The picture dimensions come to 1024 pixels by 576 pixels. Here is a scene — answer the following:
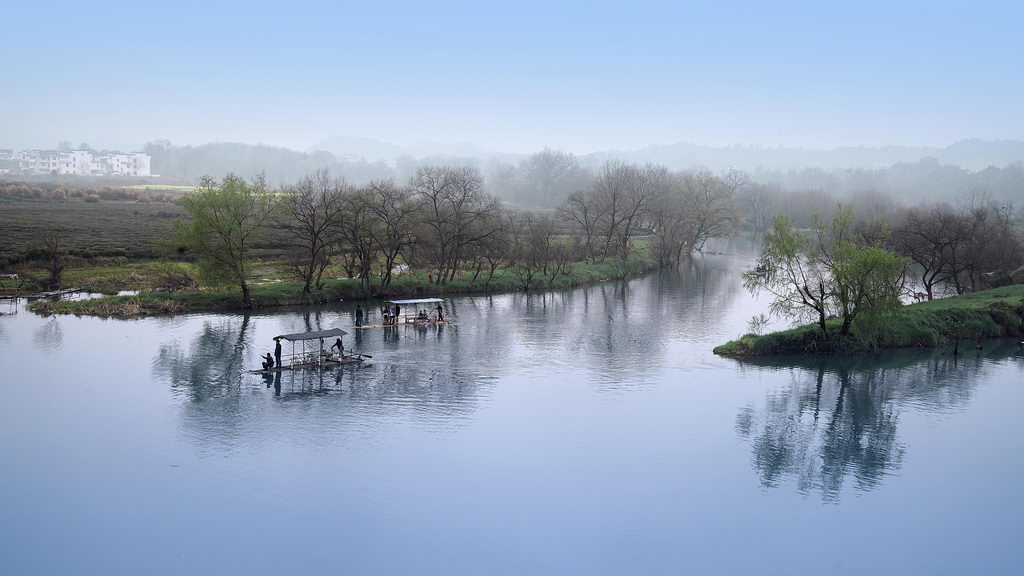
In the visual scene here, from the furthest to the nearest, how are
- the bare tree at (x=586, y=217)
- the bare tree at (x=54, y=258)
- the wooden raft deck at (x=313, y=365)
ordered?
the bare tree at (x=586, y=217), the bare tree at (x=54, y=258), the wooden raft deck at (x=313, y=365)

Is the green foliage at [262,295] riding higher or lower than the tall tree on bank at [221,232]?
lower

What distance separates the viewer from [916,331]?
46.6m

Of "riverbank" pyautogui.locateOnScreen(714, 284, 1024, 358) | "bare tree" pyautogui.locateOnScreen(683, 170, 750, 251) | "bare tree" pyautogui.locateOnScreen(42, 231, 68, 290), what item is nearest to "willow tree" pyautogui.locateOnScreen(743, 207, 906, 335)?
"riverbank" pyautogui.locateOnScreen(714, 284, 1024, 358)

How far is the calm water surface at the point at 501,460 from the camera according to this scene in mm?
22016

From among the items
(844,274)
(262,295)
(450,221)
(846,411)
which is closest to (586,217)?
(450,221)

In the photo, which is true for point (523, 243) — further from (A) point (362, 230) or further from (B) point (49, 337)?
(B) point (49, 337)

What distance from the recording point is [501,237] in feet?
224

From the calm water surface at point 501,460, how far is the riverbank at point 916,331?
1.38 m

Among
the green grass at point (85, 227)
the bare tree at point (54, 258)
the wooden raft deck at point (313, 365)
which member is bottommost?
the wooden raft deck at point (313, 365)

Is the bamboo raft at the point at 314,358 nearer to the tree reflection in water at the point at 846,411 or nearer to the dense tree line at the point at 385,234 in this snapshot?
the dense tree line at the point at 385,234

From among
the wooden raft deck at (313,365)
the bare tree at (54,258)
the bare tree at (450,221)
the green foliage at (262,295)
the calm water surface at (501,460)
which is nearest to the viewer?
the calm water surface at (501,460)

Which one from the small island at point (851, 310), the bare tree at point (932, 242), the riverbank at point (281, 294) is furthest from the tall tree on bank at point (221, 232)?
the bare tree at point (932, 242)

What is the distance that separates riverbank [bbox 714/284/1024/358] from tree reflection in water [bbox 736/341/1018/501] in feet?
3.16

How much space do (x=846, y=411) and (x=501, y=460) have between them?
55.9ft
